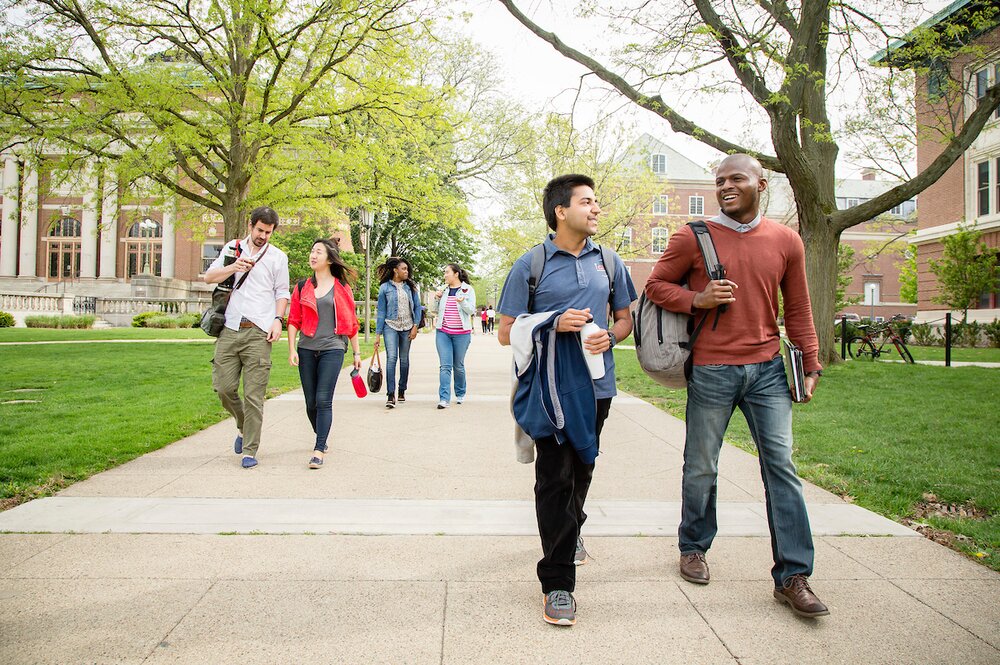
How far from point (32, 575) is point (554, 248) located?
2.96 metres

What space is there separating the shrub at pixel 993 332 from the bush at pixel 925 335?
6.61 feet

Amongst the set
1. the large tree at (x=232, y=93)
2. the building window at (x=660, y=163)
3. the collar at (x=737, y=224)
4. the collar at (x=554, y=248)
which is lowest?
the collar at (x=554, y=248)

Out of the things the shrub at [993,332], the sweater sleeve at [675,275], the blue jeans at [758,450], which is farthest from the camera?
the shrub at [993,332]

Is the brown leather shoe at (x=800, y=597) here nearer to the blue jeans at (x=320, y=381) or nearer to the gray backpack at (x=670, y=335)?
the gray backpack at (x=670, y=335)

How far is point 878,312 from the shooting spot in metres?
59.3

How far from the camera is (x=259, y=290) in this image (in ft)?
18.7

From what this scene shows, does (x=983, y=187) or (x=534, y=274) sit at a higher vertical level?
(x=983, y=187)

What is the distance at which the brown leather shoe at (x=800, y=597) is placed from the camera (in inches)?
112

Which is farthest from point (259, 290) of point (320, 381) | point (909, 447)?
point (909, 447)

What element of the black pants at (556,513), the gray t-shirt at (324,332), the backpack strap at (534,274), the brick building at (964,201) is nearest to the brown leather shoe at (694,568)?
the black pants at (556,513)

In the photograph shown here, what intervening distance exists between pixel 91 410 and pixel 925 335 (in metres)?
29.8

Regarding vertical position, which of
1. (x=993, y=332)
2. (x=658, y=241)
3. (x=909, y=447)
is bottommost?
(x=909, y=447)

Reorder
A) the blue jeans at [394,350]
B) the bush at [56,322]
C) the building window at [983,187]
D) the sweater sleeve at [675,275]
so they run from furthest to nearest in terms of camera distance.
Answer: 1. the bush at [56,322]
2. the building window at [983,187]
3. the blue jeans at [394,350]
4. the sweater sleeve at [675,275]

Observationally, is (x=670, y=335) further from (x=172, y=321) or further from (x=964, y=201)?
(x=172, y=321)
